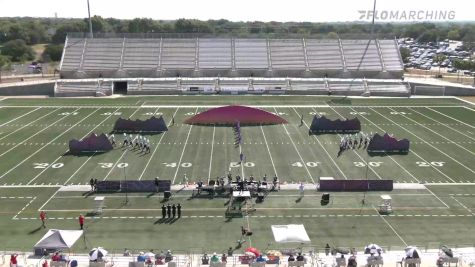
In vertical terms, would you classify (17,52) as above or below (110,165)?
above

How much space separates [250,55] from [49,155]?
145ft

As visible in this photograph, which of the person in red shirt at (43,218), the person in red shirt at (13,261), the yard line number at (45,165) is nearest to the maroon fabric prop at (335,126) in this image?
the yard line number at (45,165)

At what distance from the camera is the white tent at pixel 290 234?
1784 centimetres

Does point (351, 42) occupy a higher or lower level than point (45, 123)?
higher

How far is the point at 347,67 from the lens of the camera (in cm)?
6844

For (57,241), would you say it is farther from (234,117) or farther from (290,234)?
(234,117)

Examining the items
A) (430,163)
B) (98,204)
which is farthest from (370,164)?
(98,204)

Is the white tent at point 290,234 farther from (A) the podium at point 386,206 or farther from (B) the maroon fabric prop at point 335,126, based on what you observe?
(B) the maroon fabric prop at point 335,126

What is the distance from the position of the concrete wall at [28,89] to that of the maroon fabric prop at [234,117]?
90.1 ft

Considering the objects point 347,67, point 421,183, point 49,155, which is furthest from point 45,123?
point 347,67

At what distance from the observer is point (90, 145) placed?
33.6 metres

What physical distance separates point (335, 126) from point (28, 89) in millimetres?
41030

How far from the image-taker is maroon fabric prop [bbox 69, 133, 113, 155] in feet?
109

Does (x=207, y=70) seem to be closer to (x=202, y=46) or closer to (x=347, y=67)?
(x=202, y=46)
